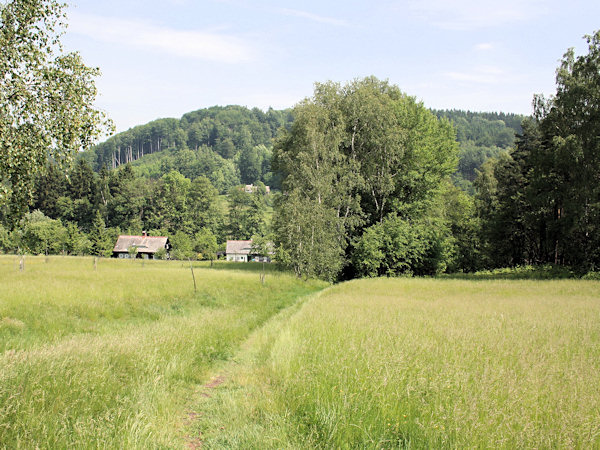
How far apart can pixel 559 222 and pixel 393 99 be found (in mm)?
21520

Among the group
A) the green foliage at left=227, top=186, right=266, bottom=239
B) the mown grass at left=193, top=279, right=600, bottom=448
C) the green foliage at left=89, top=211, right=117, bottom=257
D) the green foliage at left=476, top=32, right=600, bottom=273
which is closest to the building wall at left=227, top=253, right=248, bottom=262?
the green foliage at left=227, top=186, right=266, bottom=239

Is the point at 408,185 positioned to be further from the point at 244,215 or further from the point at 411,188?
the point at 244,215

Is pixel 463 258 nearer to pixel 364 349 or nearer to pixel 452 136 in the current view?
pixel 452 136

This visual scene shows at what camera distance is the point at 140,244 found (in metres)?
89.0

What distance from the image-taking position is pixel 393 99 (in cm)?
4584

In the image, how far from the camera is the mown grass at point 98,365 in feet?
15.5

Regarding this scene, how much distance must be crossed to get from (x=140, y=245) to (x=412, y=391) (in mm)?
90348

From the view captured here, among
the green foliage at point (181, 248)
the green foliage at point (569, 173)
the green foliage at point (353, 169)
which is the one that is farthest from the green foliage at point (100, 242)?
the green foliage at point (569, 173)

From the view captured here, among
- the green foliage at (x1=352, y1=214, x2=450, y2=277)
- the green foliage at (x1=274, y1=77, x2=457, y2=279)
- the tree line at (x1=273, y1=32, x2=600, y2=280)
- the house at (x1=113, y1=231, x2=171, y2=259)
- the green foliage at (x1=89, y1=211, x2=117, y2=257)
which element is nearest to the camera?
the tree line at (x1=273, y1=32, x2=600, y2=280)

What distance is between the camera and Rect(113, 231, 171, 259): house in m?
87.8

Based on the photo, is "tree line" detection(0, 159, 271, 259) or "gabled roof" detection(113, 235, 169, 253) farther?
"tree line" detection(0, 159, 271, 259)

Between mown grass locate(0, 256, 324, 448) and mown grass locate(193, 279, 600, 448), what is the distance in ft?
2.72

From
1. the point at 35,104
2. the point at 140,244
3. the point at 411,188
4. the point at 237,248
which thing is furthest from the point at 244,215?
the point at 35,104

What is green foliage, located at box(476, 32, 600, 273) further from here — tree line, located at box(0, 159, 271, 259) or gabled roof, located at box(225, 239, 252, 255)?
gabled roof, located at box(225, 239, 252, 255)
